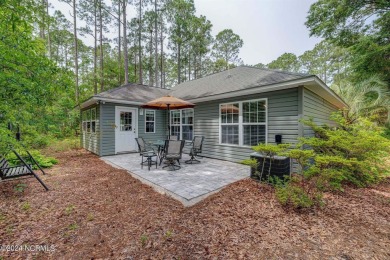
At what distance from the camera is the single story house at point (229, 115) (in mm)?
4895

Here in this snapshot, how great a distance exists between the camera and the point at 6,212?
2664 millimetres

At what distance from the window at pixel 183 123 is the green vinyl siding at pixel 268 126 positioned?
1.13 feet

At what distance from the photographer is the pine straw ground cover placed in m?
1.85

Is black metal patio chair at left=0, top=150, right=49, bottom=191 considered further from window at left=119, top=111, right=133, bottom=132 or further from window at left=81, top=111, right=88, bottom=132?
window at left=81, top=111, right=88, bottom=132

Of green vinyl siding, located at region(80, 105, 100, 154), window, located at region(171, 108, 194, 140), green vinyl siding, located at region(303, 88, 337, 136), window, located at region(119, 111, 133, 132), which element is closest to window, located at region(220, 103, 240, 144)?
window, located at region(171, 108, 194, 140)

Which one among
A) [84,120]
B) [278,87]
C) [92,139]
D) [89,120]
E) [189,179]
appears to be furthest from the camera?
[84,120]

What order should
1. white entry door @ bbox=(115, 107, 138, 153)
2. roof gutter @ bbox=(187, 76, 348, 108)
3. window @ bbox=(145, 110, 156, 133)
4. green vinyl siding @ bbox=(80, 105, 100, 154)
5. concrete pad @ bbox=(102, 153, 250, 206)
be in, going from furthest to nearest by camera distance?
1. window @ bbox=(145, 110, 156, 133)
2. white entry door @ bbox=(115, 107, 138, 153)
3. green vinyl siding @ bbox=(80, 105, 100, 154)
4. roof gutter @ bbox=(187, 76, 348, 108)
5. concrete pad @ bbox=(102, 153, 250, 206)

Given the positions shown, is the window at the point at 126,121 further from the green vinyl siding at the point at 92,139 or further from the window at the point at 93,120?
the window at the point at 93,120

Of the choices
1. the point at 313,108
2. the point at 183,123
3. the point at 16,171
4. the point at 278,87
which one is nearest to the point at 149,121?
the point at 183,123

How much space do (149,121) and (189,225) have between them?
714cm

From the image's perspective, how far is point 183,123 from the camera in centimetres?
828

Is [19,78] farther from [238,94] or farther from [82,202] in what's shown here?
[238,94]

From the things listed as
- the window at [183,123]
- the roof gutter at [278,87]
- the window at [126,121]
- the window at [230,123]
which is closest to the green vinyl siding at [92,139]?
the window at [126,121]

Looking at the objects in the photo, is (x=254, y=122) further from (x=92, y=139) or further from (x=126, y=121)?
(x=92, y=139)
